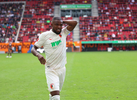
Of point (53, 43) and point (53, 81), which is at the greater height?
point (53, 43)

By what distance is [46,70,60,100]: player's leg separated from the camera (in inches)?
137

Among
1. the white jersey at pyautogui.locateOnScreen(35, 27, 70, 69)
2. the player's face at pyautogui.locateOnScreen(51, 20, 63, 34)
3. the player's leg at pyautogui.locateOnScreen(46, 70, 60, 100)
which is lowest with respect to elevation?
the player's leg at pyautogui.locateOnScreen(46, 70, 60, 100)

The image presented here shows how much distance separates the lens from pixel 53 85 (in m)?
3.54

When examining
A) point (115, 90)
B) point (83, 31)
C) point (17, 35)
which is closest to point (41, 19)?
point (17, 35)

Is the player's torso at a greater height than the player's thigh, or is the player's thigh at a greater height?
the player's torso

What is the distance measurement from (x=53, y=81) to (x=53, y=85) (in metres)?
0.08

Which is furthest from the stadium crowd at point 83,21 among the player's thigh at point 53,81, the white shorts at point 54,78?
the player's thigh at point 53,81

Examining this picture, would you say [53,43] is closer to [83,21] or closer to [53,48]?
[53,48]

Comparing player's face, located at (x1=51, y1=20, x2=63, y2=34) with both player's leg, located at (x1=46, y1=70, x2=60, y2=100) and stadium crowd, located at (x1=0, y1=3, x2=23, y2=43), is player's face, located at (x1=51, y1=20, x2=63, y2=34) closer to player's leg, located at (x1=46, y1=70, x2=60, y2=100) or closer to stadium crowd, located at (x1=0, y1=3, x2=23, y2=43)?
player's leg, located at (x1=46, y1=70, x2=60, y2=100)

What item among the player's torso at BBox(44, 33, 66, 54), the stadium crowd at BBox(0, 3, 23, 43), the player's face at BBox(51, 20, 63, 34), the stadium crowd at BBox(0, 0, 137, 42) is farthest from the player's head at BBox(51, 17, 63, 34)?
the stadium crowd at BBox(0, 3, 23, 43)

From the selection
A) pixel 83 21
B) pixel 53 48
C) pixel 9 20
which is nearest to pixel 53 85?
pixel 53 48

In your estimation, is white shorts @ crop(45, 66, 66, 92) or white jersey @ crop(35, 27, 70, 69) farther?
white jersey @ crop(35, 27, 70, 69)

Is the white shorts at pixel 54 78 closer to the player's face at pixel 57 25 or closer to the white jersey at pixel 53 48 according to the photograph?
the white jersey at pixel 53 48

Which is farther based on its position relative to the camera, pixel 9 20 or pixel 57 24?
pixel 9 20
